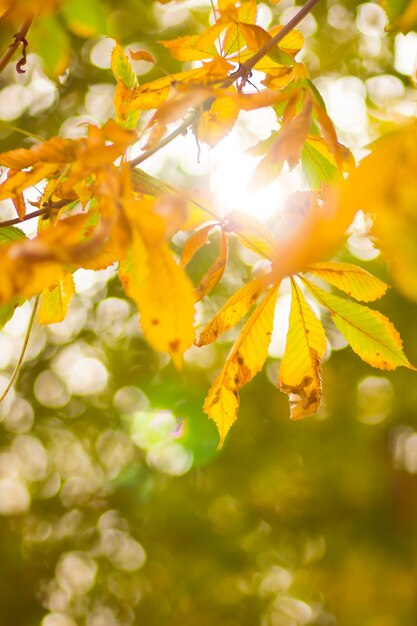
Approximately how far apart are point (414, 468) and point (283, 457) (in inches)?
43.0

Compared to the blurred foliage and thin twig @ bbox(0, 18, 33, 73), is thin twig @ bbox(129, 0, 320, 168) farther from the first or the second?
the blurred foliage

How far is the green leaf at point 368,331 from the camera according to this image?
2.61 feet

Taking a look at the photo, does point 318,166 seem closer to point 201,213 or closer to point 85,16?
point 201,213

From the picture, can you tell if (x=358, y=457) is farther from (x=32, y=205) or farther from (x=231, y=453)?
(x=32, y=205)

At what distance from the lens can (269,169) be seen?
644 millimetres

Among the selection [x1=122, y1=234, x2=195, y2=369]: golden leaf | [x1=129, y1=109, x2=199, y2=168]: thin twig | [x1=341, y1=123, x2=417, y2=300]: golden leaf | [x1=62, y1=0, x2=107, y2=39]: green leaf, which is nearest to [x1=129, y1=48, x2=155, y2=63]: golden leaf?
[x1=129, y1=109, x2=199, y2=168]: thin twig

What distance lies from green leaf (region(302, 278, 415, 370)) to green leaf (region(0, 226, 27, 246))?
1.44ft

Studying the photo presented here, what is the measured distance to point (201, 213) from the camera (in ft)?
2.45

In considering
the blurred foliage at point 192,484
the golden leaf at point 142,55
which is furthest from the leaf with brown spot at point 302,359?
the blurred foliage at point 192,484

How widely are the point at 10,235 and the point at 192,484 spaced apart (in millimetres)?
3988

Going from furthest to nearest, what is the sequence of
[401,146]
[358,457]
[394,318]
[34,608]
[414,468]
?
[34,608], [414,468], [358,457], [394,318], [401,146]

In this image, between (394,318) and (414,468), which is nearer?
(394,318)

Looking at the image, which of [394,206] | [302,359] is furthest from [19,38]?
[394,206]

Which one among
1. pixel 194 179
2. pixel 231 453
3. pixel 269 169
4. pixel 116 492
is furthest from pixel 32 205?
pixel 116 492
